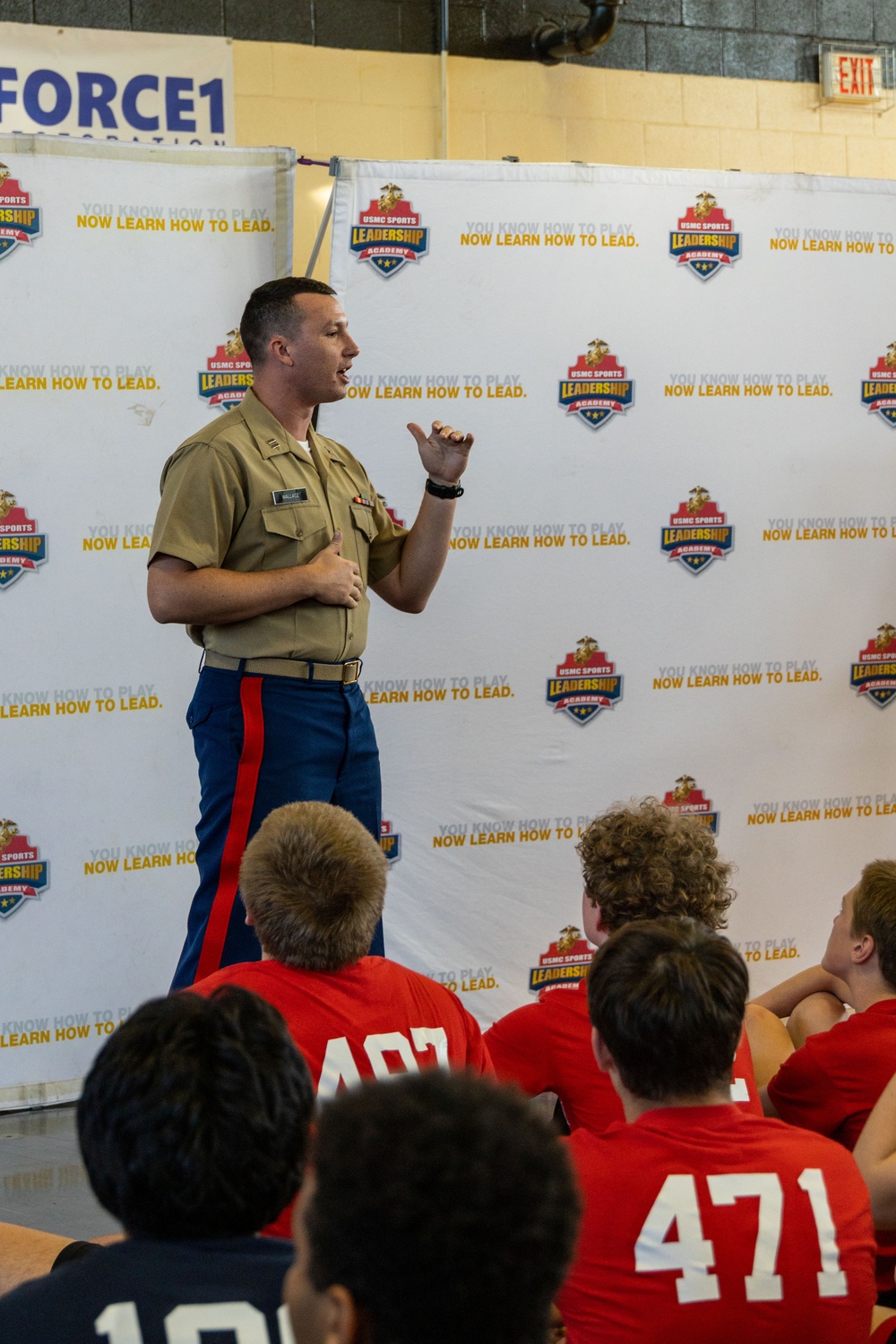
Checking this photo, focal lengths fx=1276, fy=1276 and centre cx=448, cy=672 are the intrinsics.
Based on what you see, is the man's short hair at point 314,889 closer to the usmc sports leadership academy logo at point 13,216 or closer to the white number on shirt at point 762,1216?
the white number on shirt at point 762,1216


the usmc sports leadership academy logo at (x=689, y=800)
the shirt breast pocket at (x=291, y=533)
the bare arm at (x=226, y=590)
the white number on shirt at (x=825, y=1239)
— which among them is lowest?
the white number on shirt at (x=825, y=1239)

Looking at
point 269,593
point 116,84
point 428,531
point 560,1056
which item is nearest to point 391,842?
point 428,531

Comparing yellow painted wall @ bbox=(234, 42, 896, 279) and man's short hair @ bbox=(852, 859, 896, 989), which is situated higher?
yellow painted wall @ bbox=(234, 42, 896, 279)

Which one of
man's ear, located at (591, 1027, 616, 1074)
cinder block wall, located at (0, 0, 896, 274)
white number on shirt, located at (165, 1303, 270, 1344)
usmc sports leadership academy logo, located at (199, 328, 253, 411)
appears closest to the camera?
white number on shirt, located at (165, 1303, 270, 1344)

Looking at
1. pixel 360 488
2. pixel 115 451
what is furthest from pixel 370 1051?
pixel 115 451

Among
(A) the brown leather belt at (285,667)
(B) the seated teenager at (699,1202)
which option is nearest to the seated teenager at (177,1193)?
(B) the seated teenager at (699,1202)

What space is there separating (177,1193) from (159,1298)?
0.07 metres

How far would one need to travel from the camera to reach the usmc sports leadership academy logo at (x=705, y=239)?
317 cm

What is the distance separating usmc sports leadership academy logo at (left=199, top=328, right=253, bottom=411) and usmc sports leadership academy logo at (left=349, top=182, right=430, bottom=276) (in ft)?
1.18

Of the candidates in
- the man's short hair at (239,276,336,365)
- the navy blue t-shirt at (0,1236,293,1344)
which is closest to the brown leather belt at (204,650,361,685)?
the man's short hair at (239,276,336,365)

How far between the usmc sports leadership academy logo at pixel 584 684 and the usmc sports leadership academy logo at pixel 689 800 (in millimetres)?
277

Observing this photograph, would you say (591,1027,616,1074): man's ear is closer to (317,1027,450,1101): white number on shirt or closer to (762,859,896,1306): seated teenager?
(317,1027,450,1101): white number on shirt

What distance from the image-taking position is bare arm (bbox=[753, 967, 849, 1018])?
2250 mm

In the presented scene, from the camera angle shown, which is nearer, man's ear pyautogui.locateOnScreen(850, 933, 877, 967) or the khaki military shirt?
man's ear pyautogui.locateOnScreen(850, 933, 877, 967)
